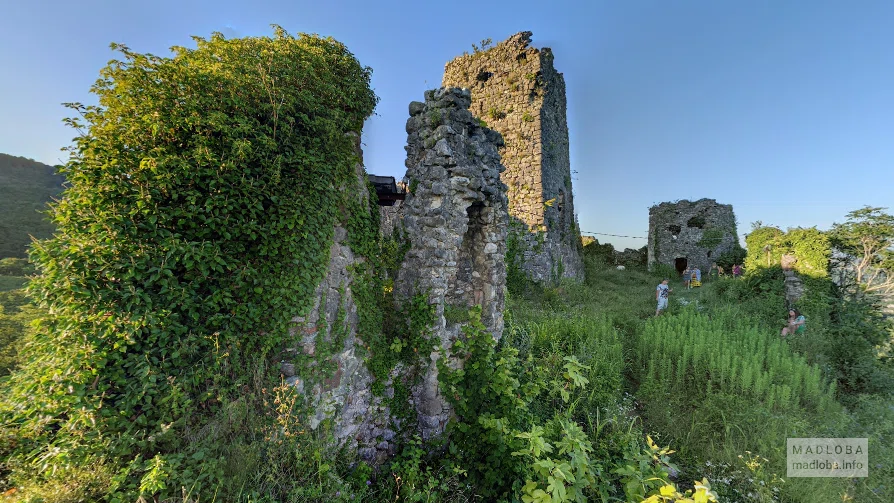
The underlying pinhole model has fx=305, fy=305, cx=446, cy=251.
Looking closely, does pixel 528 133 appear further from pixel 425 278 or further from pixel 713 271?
pixel 713 271

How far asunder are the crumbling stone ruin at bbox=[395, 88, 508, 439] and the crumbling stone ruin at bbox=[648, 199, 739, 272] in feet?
65.3

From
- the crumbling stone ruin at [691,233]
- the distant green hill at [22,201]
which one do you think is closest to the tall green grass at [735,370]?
the distant green hill at [22,201]

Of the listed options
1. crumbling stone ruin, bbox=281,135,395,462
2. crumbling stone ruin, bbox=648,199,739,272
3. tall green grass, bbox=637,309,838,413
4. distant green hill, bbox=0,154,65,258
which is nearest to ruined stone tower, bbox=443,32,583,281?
tall green grass, bbox=637,309,838,413

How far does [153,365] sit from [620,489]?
545cm

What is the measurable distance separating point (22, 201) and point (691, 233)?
2918cm

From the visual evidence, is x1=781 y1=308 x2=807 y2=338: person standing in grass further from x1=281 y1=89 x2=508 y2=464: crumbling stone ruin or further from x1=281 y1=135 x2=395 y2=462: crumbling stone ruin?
x1=281 y1=135 x2=395 y2=462: crumbling stone ruin

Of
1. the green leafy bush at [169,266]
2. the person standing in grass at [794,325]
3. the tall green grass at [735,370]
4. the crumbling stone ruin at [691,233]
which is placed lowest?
the tall green grass at [735,370]

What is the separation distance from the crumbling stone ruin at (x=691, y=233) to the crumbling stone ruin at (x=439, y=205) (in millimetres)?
19896

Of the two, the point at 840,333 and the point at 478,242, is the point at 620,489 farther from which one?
the point at 840,333

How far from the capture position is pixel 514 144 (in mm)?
11492

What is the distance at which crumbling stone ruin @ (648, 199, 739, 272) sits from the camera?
18781 millimetres

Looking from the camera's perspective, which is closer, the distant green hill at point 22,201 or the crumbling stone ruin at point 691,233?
the distant green hill at point 22,201

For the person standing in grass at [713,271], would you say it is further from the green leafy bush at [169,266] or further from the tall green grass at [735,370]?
the green leafy bush at [169,266]

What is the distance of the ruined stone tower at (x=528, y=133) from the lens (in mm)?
11000
